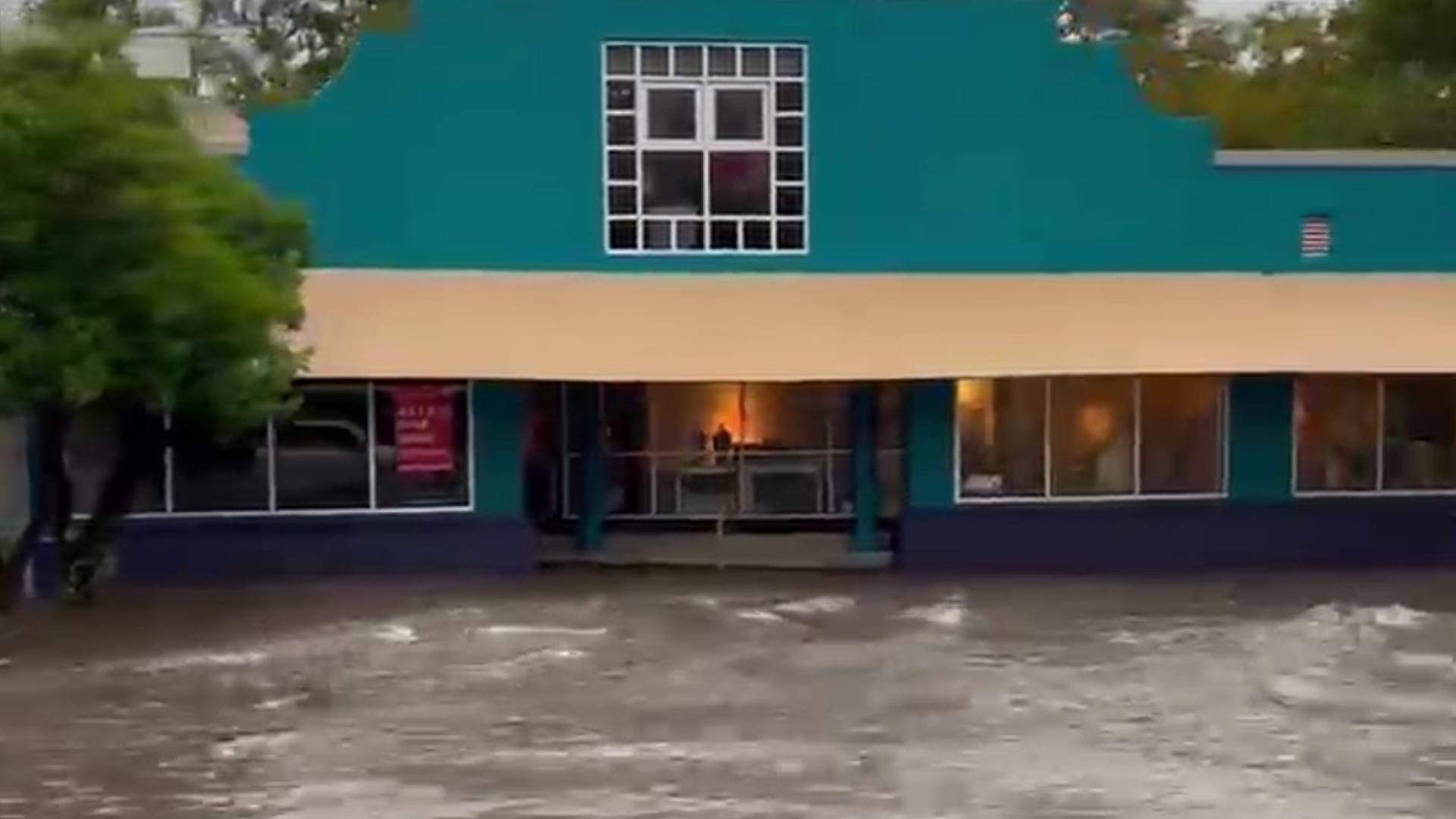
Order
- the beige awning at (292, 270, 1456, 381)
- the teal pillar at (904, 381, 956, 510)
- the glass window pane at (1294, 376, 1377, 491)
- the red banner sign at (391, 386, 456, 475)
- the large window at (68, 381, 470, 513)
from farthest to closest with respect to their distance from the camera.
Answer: the glass window pane at (1294, 376, 1377, 491) → the teal pillar at (904, 381, 956, 510) → the red banner sign at (391, 386, 456, 475) → the large window at (68, 381, 470, 513) → the beige awning at (292, 270, 1456, 381)

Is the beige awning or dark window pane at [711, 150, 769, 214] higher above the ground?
dark window pane at [711, 150, 769, 214]

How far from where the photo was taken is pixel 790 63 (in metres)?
23.8

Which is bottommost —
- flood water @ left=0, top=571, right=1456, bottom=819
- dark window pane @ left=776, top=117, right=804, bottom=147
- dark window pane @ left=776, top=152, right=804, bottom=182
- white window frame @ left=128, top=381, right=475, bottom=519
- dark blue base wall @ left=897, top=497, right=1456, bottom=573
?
flood water @ left=0, top=571, right=1456, bottom=819

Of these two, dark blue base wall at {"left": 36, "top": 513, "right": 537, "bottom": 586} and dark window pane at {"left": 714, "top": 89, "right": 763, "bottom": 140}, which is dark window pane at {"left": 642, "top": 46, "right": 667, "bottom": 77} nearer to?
dark window pane at {"left": 714, "top": 89, "right": 763, "bottom": 140}

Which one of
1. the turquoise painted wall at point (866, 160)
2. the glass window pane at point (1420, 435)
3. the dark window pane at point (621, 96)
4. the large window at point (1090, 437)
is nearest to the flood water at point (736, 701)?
the large window at point (1090, 437)

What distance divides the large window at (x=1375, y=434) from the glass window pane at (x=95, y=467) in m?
11.1

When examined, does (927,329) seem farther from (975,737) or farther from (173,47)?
(173,47)

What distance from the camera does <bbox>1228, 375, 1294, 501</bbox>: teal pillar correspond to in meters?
23.7

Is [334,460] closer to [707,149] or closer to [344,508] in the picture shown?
[344,508]

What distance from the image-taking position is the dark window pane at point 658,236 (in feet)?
77.7

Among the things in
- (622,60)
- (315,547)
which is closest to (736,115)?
(622,60)

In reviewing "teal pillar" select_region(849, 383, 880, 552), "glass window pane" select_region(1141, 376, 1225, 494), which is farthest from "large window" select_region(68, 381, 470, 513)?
"glass window pane" select_region(1141, 376, 1225, 494)

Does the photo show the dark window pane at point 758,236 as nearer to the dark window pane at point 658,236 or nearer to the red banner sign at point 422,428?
the dark window pane at point 658,236

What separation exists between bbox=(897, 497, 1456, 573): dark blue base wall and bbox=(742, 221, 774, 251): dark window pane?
3.06 meters
